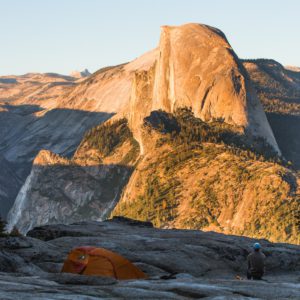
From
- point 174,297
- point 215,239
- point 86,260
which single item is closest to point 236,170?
point 215,239

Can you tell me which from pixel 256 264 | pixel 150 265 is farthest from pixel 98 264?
pixel 256 264

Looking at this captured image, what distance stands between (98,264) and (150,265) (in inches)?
215

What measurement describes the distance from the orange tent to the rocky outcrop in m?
1.55

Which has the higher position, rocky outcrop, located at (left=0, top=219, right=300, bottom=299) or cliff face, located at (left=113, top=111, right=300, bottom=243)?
rocky outcrop, located at (left=0, top=219, right=300, bottom=299)

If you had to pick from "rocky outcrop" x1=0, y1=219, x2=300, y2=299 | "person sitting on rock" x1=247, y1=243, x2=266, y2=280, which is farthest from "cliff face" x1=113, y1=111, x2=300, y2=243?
"person sitting on rock" x1=247, y1=243, x2=266, y2=280

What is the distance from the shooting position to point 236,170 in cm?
19000

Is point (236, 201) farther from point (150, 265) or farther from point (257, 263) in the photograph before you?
point (257, 263)

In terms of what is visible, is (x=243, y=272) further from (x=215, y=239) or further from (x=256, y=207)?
(x=256, y=207)

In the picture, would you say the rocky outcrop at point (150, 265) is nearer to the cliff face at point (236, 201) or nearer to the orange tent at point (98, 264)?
the orange tent at point (98, 264)

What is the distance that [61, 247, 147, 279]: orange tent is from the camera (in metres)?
44.0

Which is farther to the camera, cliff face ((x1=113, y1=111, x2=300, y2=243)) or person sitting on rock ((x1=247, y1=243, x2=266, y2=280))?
cliff face ((x1=113, y1=111, x2=300, y2=243))

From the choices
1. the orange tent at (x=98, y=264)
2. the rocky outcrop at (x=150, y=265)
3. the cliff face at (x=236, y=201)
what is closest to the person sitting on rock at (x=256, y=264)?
the rocky outcrop at (x=150, y=265)

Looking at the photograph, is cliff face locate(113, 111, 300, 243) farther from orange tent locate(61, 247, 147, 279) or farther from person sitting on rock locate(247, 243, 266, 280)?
orange tent locate(61, 247, 147, 279)

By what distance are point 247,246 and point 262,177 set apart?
4835 inches
